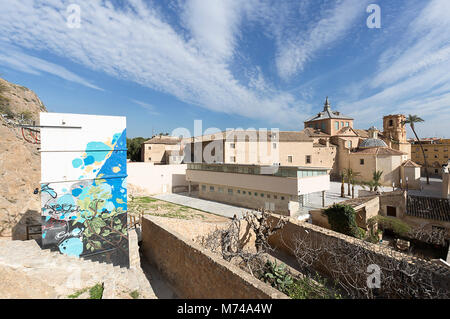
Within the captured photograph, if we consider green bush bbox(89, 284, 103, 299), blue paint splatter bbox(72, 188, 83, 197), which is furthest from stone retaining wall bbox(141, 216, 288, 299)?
blue paint splatter bbox(72, 188, 83, 197)

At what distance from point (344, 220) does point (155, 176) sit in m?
21.3

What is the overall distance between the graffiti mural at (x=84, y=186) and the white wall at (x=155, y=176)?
1691 cm

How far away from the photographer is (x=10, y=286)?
491 centimetres

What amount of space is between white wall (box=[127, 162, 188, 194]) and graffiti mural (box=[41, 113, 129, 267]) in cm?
1691

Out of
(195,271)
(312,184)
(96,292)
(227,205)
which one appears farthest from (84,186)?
(312,184)

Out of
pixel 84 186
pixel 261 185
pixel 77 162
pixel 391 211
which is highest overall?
pixel 77 162

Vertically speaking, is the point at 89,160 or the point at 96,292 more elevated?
the point at 89,160

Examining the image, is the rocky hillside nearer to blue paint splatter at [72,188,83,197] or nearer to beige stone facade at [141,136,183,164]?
blue paint splatter at [72,188,83,197]

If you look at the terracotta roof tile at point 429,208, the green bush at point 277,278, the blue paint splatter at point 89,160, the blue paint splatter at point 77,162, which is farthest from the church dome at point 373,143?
the blue paint splatter at point 77,162

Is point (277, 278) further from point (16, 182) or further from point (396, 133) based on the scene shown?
point (396, 133)

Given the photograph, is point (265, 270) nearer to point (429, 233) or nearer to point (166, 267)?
point (166, 267)

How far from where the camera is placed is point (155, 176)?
26500 millimetres
